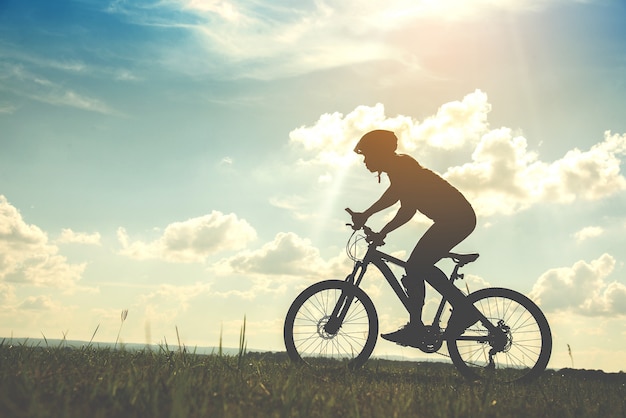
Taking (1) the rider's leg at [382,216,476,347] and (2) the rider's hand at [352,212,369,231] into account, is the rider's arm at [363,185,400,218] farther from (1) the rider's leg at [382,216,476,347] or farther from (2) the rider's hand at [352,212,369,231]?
(1) the rider's leg at [382,216,476,347]

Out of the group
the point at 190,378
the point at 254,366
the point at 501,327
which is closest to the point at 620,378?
the point at 501,327

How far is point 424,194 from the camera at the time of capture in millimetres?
7895

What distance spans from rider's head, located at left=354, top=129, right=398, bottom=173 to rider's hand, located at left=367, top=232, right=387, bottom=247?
2.82 feet

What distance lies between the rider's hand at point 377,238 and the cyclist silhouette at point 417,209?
0.15 metres

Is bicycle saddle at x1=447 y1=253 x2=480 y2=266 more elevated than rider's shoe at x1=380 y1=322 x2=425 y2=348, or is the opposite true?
bicycle saddle at x1=447 y1=253 x2=480 y2=266

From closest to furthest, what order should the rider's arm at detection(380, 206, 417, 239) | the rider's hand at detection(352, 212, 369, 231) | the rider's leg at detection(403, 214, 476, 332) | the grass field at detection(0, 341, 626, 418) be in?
1. the grass field at detection(0, 341, 626, 418)
2. the rider's leg at detection(403, 214, 476, 332)
3. the rider's arm at detection(380, 206, 417, 239)
4. the rider's hand at detection(352, 212, 369, 231)

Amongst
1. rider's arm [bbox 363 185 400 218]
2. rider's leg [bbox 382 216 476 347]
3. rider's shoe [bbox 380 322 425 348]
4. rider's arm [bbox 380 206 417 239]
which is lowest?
rider's shoe [bbox 380 322 425 348]

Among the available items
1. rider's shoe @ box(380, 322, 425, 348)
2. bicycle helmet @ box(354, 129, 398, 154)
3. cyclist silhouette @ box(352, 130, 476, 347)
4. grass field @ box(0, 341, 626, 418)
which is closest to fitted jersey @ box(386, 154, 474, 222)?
cyclist silhouette @ box(352, 130, 476, 347)

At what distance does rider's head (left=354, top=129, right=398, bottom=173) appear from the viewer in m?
7.97

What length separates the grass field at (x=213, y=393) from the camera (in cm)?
385

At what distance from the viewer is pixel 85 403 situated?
3887 mm

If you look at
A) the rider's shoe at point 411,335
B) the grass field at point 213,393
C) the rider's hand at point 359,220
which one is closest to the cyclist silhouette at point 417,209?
the rider's shoe at point 411,335

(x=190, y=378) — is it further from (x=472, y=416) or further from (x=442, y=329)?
(x=442, y=329)

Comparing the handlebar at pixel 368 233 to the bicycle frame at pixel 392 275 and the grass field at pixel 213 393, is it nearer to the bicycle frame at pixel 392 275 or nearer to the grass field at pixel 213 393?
the bicycle frame at pixel 392 275
